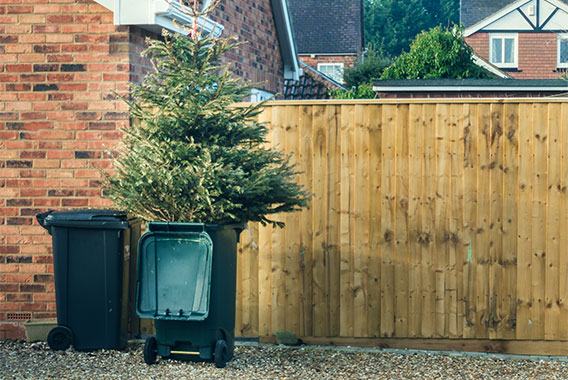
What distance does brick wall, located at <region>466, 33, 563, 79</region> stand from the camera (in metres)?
33.2

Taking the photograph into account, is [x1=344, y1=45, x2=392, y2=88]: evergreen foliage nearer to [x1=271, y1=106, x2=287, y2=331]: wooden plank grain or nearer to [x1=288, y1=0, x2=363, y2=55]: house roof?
[x1=288, y1=0, x2=363, y2=55]: house roof

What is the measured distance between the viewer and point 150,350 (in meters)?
5.98

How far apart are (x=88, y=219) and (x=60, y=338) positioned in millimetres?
975

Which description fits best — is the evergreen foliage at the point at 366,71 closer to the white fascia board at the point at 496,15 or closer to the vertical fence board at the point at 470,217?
the white fascia board at the point at 496,15

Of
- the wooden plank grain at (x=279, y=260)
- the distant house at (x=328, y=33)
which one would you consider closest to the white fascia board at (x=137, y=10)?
the wooden plank grain at (x=279, y=260)

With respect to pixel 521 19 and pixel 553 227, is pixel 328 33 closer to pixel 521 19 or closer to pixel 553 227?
pixel 521 19

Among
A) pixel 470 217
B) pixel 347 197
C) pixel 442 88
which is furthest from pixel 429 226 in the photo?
pixel 442 88

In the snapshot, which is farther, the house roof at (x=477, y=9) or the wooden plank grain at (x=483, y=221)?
the house roof at (x=477, y=9)

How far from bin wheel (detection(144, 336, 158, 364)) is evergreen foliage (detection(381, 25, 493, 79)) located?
1793cm

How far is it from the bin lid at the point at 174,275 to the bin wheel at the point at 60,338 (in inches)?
40.0

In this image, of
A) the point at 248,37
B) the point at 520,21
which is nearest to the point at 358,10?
the point at 520,21

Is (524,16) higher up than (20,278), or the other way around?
(524,16)

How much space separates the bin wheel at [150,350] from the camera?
5953 millimetres

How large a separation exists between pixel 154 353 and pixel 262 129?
6.11ft
